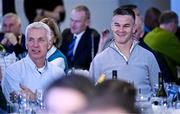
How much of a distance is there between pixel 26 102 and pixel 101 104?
2.54 metres

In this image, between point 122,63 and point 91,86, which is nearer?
point 91,86

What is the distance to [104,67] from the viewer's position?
452cm

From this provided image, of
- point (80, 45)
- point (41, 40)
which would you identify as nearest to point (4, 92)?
point (41, 40)

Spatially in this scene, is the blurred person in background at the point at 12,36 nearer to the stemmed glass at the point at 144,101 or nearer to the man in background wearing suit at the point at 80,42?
the man in background wearing suit at the point at 80,42

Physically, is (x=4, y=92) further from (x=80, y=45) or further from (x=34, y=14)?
(x=34, y=14)

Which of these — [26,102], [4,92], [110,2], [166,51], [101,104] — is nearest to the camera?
[101,104]

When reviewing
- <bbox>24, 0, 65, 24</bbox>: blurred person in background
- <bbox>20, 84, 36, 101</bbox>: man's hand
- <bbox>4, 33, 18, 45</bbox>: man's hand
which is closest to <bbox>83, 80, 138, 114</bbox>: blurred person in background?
<bbox>20, 84, 36, 101</bbox>: man's hand

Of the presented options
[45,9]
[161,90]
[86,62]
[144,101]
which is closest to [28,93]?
[144,101]

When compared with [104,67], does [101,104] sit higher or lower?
higher

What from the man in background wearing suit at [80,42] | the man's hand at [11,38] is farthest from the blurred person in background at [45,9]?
the man's hand at [11,38]

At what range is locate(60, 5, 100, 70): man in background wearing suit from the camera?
7.19 metres

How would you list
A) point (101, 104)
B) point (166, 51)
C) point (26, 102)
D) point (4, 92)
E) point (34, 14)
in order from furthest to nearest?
point (34, 14), point (166, 51), point (4, 92), point (26, 102), point (101, 104)

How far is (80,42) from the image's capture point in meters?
7.26

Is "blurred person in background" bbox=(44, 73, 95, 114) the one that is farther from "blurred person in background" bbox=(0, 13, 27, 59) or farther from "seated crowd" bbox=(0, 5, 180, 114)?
"blurred person in background" bbox=(0, 13, 27, 59)
